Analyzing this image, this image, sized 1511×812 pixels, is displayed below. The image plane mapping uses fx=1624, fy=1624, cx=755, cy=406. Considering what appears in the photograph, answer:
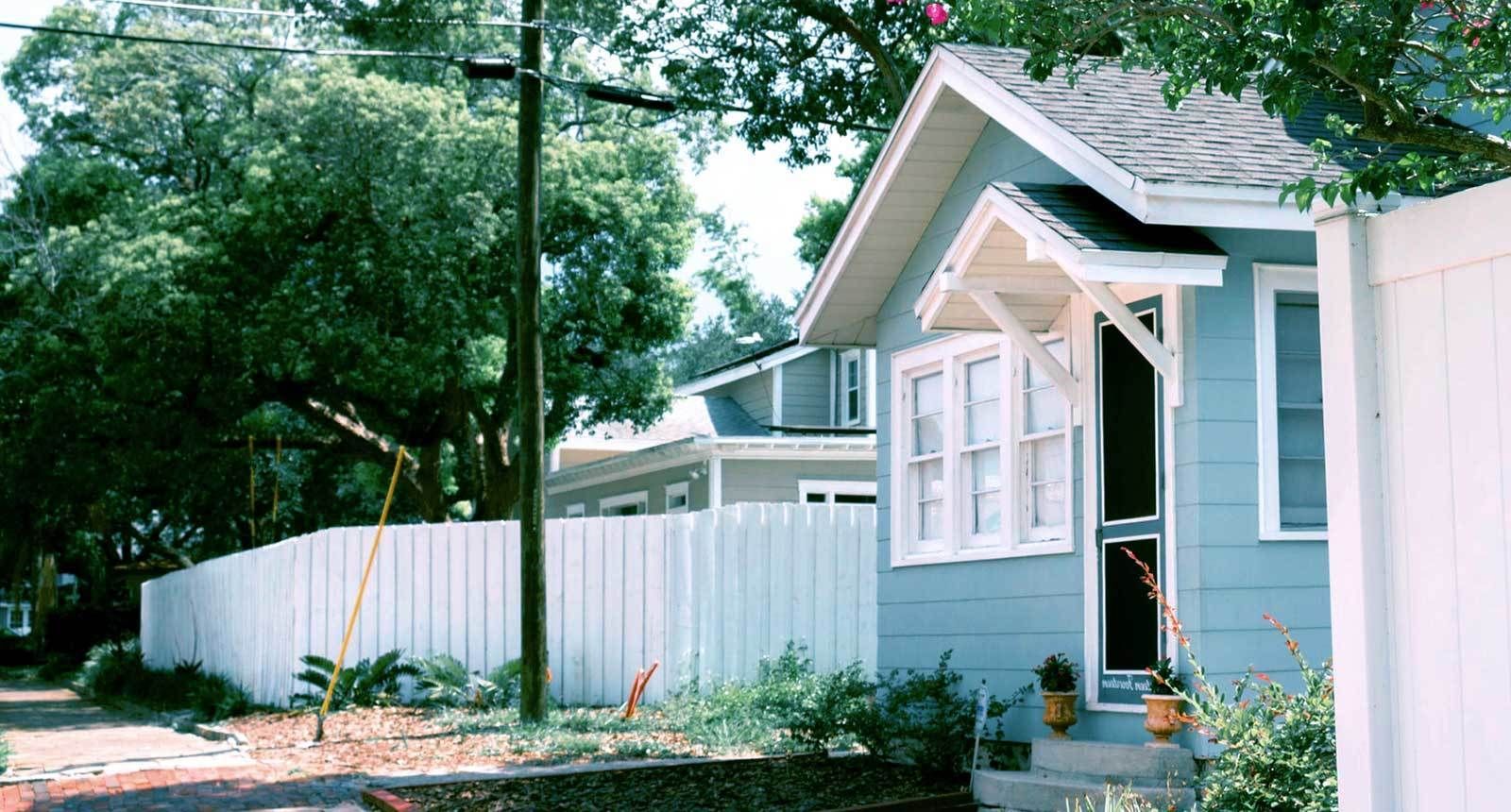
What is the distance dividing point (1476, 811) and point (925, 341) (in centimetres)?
848

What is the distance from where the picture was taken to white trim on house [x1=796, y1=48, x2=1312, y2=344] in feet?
29.2

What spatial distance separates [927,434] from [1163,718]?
12.3ft

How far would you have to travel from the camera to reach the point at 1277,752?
23.6 feet

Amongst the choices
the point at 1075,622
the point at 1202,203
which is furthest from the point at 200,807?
the point at 1202,203

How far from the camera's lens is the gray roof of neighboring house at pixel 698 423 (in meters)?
27.6

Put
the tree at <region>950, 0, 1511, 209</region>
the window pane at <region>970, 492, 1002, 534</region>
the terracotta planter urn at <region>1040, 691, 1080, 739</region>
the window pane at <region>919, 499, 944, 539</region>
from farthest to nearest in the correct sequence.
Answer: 1. the window pane at <region>919, 499, 944, 539</region>
2. the window pane at <region>970, 492, 1002, 534</region>
3. the terracotta planter urn at <region>1040, 691, 1080, 739</region>
4. the tree at <region>950, 0, 1511, 209</region>

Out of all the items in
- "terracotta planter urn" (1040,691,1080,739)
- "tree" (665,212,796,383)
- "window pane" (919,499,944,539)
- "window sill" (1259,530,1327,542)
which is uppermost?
"tree" (665,212,796,383)

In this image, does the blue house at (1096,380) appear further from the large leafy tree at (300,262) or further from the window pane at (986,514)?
the large leafy tree at (300,262)

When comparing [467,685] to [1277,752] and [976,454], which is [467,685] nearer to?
[976,454]

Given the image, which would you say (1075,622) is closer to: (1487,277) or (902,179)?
(902,179)

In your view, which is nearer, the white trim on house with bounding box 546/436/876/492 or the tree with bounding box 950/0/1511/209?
the tree with bounding box 950/0/1511/209

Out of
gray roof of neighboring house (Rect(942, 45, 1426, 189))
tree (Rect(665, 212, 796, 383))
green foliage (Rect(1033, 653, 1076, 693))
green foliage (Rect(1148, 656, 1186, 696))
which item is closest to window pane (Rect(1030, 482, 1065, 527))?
green foliage (Rect(1033, 653, 1076, 693))

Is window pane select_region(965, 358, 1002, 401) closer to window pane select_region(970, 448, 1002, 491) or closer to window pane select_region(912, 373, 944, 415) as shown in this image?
window pane select_region(912, 373, 944, 415)

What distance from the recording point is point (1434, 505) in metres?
3.77
